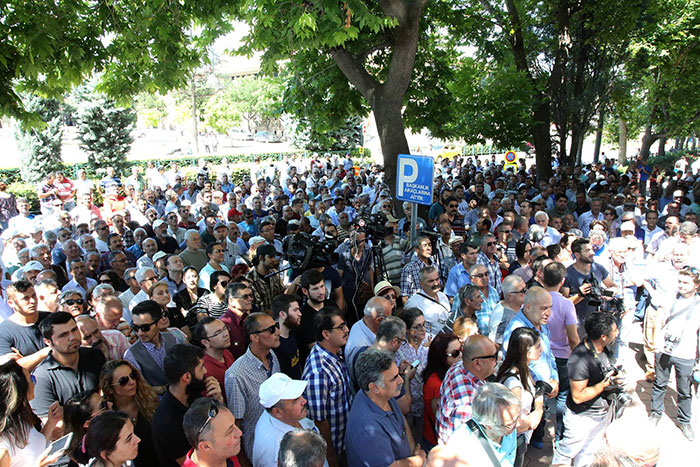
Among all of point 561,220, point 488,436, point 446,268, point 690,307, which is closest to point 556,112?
point 561,220

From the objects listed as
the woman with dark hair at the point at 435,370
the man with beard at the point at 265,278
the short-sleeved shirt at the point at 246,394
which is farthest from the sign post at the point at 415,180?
the short-sleeved shirt at the point at 246,394

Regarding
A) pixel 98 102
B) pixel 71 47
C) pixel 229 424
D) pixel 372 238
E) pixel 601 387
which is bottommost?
pixel 601 387

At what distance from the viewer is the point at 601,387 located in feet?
12.6

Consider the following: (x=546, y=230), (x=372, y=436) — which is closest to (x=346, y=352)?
(x=372, y=436)

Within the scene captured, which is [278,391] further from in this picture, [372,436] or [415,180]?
[415,180]

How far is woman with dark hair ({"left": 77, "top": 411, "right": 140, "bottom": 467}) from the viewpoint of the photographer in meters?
2.70

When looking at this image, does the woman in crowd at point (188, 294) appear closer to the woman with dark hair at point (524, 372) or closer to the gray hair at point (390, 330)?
the gray hair at point (390, 330)

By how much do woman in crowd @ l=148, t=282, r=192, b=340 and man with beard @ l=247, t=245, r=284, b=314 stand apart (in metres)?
0.83

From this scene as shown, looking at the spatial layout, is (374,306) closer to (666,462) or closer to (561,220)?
(666,462)

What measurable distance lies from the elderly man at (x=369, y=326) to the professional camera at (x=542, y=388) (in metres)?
1.35

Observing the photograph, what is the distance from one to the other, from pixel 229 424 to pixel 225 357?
138 centimetres

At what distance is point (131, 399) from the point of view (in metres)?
3.53

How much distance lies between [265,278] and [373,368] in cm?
292

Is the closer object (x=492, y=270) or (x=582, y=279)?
(x=582, y=279)
